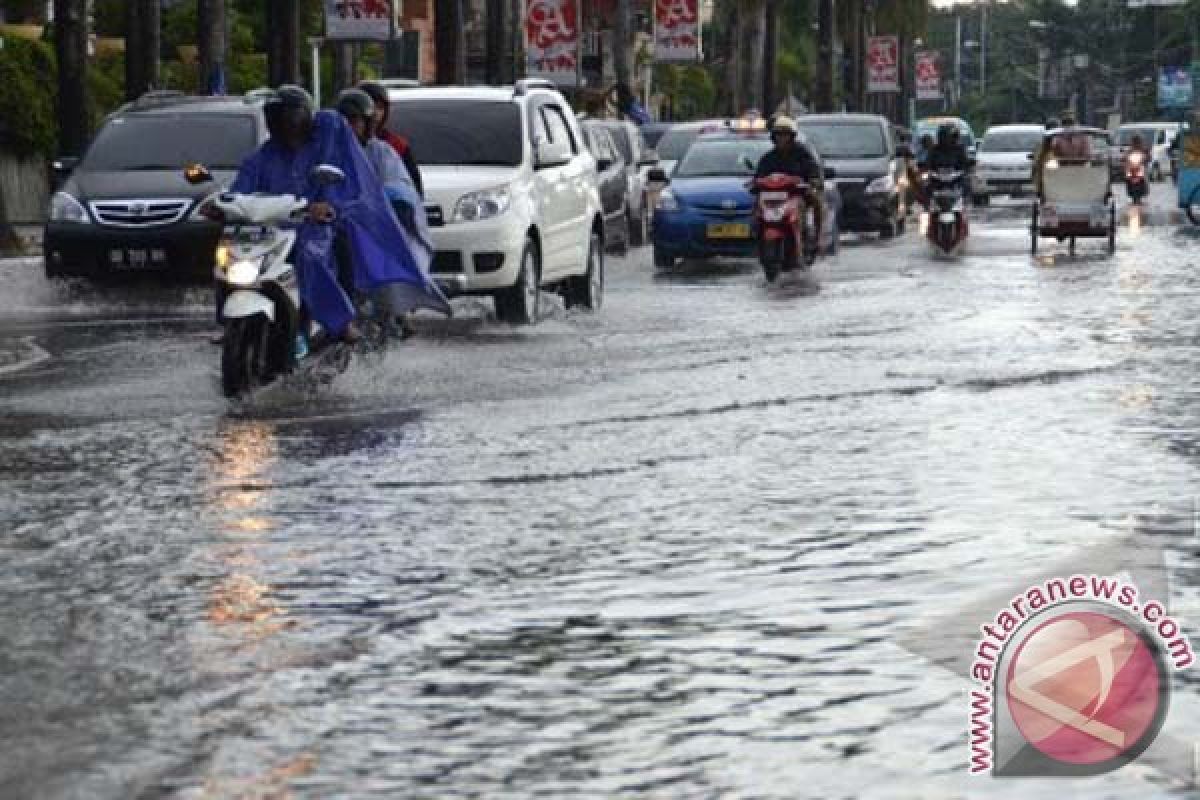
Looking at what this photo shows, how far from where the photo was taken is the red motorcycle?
3077 cm

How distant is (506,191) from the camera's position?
2330 cm

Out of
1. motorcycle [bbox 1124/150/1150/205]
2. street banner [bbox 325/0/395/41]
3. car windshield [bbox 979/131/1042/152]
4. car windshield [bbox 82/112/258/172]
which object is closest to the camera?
car windshield [bbox 82/112/258/172]

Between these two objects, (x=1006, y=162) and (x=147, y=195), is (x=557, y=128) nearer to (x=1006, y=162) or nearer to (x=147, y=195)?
(x=147, y=195)

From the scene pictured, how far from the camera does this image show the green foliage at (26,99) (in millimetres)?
47938

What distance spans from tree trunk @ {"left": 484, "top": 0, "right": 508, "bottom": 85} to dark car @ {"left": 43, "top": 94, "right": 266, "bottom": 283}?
82.8 ft

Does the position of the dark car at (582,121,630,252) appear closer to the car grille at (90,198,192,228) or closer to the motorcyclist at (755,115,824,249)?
the motorcyclist at (755,115,824,249)

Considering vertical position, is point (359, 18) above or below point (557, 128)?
above

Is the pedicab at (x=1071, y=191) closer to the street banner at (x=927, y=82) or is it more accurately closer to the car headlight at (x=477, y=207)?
the car headlight at (x=477, y=207)

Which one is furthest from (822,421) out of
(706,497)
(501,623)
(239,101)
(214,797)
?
(239,101)

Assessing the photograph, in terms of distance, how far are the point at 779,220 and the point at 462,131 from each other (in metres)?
7.36

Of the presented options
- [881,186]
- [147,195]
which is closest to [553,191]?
[147,195]

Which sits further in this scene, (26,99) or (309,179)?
(26,99)

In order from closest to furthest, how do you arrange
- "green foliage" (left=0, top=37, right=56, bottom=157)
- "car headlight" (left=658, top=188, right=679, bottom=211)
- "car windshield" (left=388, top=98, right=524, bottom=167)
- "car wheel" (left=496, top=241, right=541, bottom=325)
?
"car wheel" (left=496, top=241, right=541, bottom=325), "car windshield" (left=388, top=98, right=524, bottom=167), "car headlight" (left=658, top=188, right=679, bottom=211), "green foliage" (left=0, top=37, right=56, bottom=157)

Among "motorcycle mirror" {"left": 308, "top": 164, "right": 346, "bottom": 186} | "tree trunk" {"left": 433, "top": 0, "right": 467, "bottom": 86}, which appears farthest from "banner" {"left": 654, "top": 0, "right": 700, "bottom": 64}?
"motorcycle mirror" {"left": 308, "top": 164, "right": 346, "bottom": 186}
